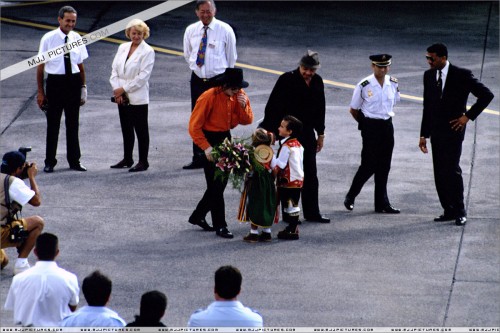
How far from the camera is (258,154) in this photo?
1241cm

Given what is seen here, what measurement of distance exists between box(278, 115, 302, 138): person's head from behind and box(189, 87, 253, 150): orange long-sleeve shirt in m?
0.52

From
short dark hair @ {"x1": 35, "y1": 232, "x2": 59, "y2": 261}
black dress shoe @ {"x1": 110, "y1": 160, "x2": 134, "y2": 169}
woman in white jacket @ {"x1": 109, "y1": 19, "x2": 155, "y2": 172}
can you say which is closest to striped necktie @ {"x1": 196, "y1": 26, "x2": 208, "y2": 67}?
woman in white jacket @ {"x1": 109, "y1": 19, "x2": 155, "y2": 172}

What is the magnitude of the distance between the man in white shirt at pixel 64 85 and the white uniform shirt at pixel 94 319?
719 cm

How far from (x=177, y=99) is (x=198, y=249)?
658 centimetres

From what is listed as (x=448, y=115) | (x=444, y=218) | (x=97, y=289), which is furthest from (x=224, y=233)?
(x=97, y=289)

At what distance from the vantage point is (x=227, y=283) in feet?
26.3

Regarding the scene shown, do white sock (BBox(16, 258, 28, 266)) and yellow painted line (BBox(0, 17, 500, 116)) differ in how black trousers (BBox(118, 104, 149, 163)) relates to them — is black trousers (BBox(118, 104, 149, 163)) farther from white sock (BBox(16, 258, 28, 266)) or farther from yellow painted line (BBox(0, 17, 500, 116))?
yellow painted line (BBox(0, 17, 500, 116))

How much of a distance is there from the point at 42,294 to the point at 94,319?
0.79 m

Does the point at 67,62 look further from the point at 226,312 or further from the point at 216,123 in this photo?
the point at 226,312

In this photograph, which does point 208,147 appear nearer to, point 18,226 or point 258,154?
point 258,154

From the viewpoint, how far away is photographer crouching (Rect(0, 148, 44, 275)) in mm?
11047

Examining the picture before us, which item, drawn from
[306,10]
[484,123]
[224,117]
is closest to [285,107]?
[224,117]

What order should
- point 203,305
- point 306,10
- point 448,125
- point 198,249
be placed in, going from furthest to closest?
point 306,10 → point 448,125 → point 198,249 → point 203,305

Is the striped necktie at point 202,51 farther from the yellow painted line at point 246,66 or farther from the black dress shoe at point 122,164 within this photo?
the yellow painted line at point 246,66
